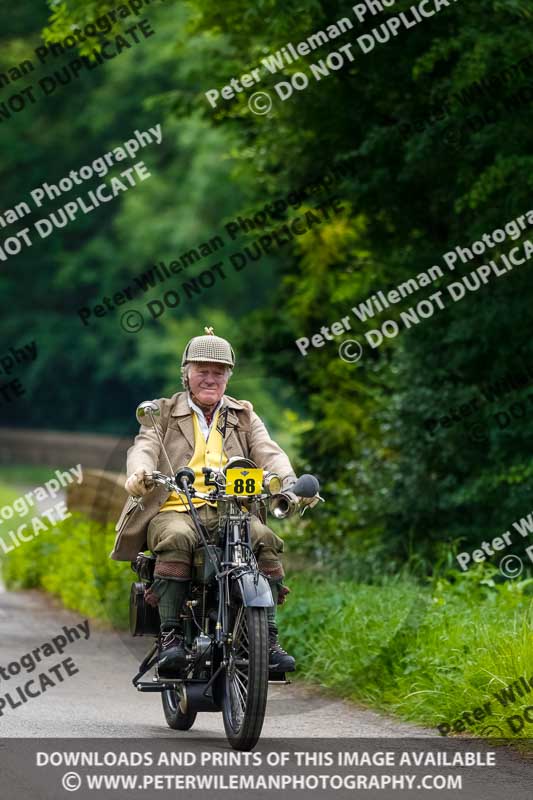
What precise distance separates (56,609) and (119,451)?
3371 mm

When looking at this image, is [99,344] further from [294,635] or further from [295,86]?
Answer: [294,635]

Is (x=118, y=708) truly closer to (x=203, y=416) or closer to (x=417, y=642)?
(x=417, y=642)

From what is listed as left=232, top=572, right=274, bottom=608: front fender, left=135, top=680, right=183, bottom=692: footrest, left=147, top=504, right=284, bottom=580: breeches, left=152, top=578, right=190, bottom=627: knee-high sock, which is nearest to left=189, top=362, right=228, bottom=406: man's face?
left=147, top=504, right=284, bottom=580: breeches

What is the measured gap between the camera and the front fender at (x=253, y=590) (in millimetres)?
7648

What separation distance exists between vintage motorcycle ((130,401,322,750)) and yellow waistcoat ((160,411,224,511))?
0.14m

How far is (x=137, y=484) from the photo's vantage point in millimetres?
8070

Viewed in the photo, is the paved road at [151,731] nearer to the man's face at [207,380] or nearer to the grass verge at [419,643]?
the grass verge at [419,643]

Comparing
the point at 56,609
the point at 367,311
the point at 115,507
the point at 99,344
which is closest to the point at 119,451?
the point at 115,507

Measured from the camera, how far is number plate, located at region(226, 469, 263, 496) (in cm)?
796

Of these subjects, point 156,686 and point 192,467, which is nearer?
point 156,686

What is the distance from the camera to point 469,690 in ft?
28.6

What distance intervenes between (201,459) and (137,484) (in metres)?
0.63

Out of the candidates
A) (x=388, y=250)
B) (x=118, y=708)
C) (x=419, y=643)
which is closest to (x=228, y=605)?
(x=118, y=708)

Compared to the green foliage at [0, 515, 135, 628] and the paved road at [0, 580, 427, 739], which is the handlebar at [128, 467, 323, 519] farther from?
the green foliage at [0, 515, 135, 628]
